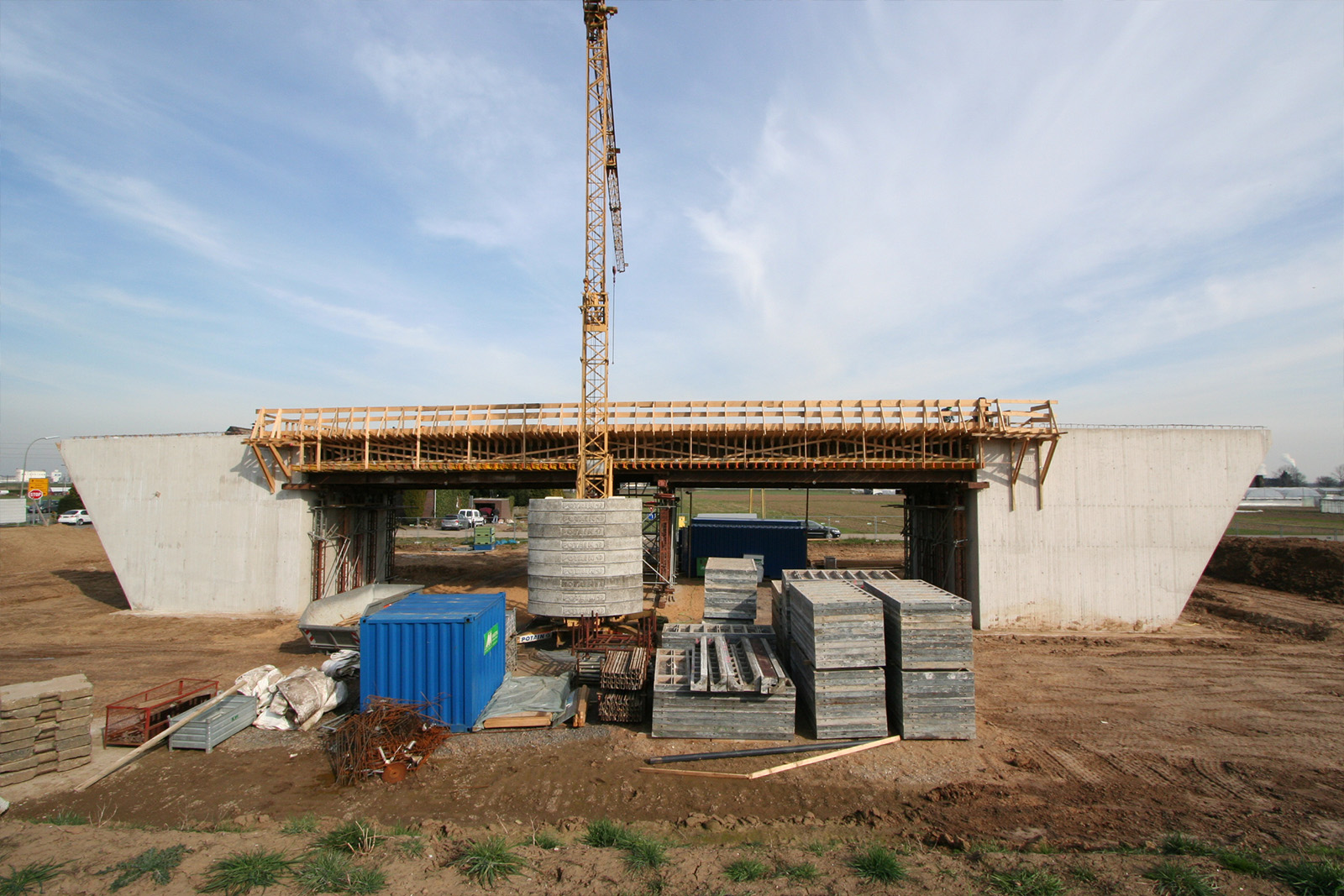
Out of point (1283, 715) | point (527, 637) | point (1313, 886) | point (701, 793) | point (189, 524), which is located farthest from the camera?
point (189, 524)

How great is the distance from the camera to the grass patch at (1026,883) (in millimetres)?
6262

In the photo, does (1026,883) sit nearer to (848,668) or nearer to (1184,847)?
(1184,847)

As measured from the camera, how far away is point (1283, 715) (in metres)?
12.0

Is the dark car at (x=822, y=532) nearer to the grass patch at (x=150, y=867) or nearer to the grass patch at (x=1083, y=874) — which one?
the grass patch at (x=1083, y=874)

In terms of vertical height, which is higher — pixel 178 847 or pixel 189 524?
pixel 189 524

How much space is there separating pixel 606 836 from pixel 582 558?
30.2 feet

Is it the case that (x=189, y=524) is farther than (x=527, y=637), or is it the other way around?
(x=189, y=524)

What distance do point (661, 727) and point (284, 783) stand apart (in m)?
5.94

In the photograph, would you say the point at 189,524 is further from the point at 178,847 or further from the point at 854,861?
the point at 854,861

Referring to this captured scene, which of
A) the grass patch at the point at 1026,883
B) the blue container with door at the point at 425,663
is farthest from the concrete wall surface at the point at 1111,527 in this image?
the blue container with door at the point at 425,663

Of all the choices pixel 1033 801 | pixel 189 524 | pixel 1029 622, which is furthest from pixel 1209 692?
pixel 189 524

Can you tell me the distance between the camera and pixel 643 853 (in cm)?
697

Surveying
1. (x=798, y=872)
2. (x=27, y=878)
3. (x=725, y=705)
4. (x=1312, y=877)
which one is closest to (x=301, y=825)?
(x=27, y=878)

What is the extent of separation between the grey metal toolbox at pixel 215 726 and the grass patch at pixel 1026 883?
1205 cm
